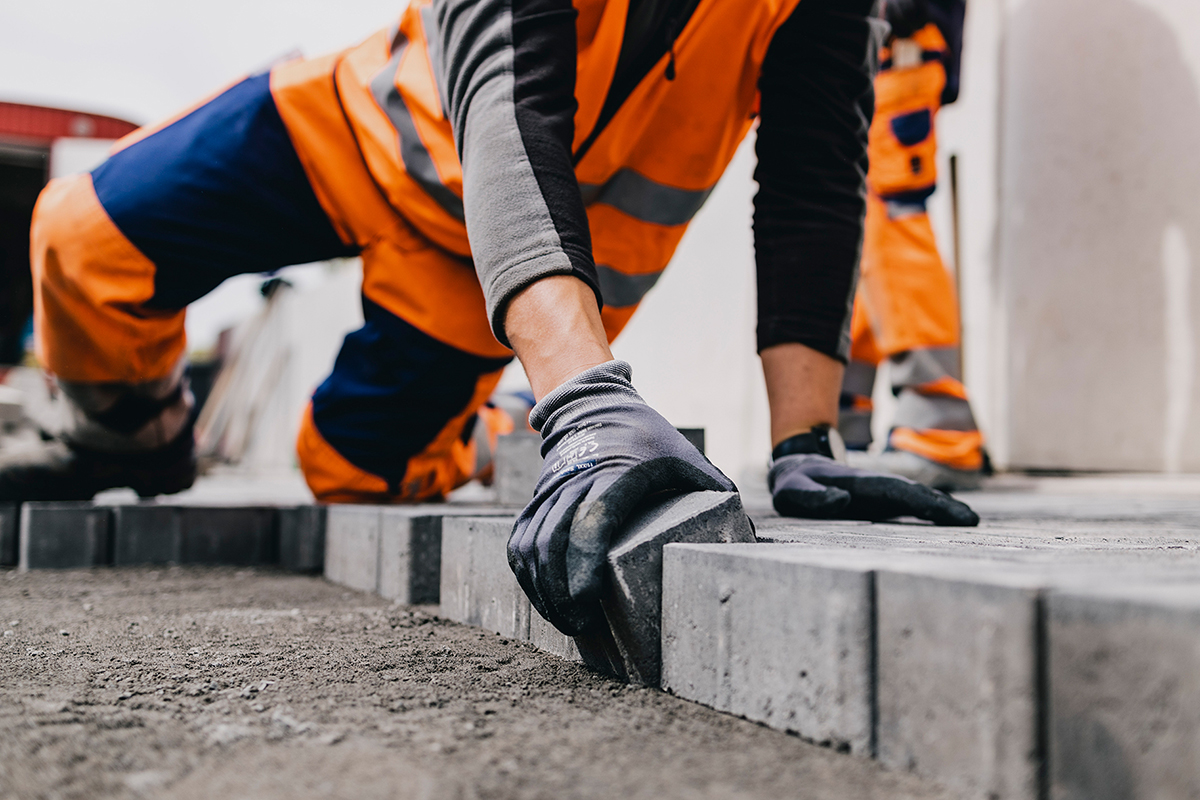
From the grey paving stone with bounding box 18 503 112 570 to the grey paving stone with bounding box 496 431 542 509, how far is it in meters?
0.88

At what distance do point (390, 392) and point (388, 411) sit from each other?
0.20 feet

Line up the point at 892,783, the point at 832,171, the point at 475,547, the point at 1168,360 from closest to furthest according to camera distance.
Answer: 1. the point at 892,783
2. the point at 475,547
3. the point at 832,171
4. the point at 1168,360

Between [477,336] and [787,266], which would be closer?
[787,266]

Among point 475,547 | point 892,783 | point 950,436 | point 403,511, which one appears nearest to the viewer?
point 892,783

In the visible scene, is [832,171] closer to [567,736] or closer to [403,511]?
[403,511]

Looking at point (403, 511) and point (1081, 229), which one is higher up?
point (1081, 229)

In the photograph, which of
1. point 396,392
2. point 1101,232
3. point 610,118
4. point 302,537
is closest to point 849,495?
point 610,118

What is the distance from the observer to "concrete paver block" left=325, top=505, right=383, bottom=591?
1524 millimetres

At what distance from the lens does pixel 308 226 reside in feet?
6.07

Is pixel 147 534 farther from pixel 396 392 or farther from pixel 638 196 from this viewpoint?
pixel 638 196

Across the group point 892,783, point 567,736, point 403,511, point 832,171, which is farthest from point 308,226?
point 892,783

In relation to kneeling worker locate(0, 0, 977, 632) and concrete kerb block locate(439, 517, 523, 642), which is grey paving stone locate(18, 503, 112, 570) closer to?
kneeling worker locate(0, 0, 977, 632)

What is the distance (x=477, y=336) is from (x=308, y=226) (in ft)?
1.44

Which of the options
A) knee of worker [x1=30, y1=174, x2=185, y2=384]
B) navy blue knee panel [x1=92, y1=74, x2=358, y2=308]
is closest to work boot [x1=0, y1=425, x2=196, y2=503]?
knee of worker [x1=30, y1=174, x2=185, y2=384]
